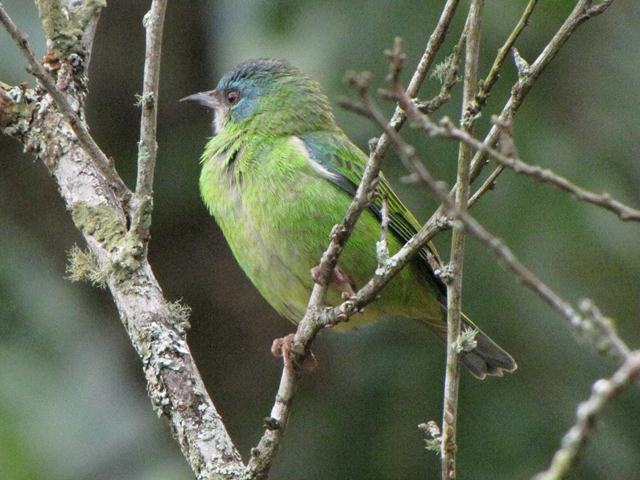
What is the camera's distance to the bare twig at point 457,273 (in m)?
2.98

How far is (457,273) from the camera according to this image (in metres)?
3.14

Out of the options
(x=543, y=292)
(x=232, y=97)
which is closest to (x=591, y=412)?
(x=543, y=292)

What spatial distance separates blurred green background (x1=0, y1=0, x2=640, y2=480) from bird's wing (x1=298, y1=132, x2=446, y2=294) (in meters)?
0.80

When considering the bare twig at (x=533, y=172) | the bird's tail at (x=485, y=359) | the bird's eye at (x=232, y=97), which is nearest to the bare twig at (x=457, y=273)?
the bare twig at (x=533, y=172)

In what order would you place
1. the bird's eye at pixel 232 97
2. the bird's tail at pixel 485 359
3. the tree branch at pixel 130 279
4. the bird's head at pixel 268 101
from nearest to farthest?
the tree branch at pixel 130 279
the bird's tail at pixel 485 359
the bird's head at pixel 268 101
the bird's eye at pixel 232 97

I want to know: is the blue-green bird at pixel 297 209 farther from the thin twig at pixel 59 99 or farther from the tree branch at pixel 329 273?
the thin twig at pixel 59 99

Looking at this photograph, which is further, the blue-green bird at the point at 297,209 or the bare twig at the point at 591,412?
the blue-green bird at the point at 297,209

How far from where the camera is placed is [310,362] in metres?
3.76

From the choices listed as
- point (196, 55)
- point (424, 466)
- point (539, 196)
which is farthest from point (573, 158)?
point (196, 55)

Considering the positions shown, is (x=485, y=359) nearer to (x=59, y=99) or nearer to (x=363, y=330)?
(x=363, y=330)

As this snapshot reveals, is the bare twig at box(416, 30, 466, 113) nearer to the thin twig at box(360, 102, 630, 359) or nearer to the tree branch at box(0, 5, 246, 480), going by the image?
the thin twig at box(360, 102, 630, 359)

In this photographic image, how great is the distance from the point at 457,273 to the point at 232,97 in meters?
2.45

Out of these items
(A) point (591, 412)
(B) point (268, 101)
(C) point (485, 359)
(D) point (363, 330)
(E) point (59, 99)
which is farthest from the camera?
(D) point (363, 330)

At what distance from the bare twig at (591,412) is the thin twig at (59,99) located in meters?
2.10
